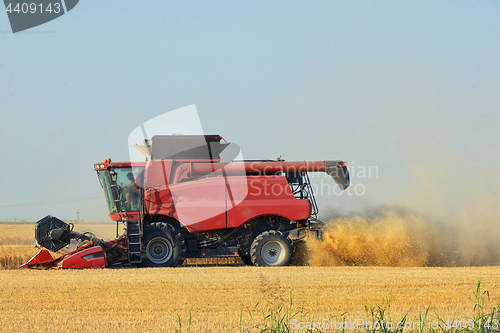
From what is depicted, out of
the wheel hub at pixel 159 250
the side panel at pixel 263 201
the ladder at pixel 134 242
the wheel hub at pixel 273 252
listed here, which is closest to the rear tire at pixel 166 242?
the wheel hub at pixel 159 250

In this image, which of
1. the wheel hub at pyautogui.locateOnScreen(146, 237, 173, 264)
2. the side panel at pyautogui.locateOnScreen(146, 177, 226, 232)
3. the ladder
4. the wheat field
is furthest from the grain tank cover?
the wheat field

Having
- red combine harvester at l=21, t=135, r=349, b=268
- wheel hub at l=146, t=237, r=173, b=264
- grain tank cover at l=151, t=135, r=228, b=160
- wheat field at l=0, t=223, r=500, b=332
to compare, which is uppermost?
grain tank cover at l=151, t=135, r=228, b=160

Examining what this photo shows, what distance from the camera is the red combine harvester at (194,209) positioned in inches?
427

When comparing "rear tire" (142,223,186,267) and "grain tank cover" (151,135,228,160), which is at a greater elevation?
"grain tank cover" (151,135,228,160)

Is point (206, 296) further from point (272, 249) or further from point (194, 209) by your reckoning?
point (272, 249)

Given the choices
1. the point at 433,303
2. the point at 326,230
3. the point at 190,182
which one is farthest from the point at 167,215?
the point at 433,303

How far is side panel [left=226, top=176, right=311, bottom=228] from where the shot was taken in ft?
36.4

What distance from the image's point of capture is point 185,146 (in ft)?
37.7

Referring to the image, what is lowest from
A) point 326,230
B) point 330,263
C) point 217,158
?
point 330,263

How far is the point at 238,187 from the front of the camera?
440 inches

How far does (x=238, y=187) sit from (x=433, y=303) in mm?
5456

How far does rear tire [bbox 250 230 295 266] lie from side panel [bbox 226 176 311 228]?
53 centimetres

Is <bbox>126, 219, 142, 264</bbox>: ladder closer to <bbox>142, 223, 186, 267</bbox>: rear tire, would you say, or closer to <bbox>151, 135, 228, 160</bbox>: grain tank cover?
<bbox>142, 223, 186, 267</bbox>: rear tire

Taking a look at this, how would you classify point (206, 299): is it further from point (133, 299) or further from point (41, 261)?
point (41, 261)
